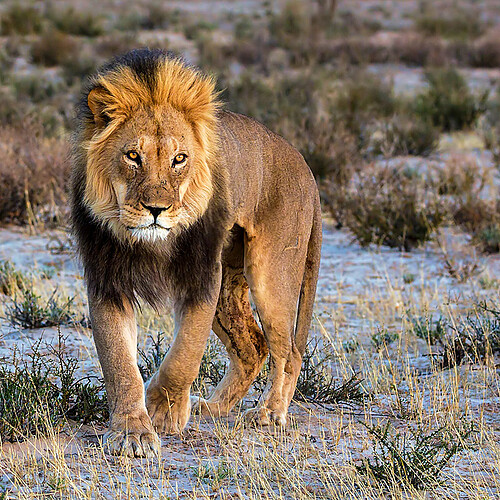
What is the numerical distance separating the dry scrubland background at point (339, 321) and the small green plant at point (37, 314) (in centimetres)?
2

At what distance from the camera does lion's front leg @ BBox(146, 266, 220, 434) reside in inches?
177

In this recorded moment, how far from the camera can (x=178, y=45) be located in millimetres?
27875

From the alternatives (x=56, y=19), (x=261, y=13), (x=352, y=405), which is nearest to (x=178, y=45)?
(x=56, y=19)

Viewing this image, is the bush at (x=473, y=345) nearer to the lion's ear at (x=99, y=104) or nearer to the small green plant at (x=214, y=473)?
the small green plant at (x=214, y=473)

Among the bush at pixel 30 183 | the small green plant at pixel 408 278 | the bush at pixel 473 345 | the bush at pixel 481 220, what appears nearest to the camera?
the bush at pixel 473 345

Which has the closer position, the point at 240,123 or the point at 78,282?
the point at 240,123

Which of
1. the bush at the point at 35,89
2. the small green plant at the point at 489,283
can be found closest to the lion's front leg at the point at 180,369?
the small green plant at the point at 489,283

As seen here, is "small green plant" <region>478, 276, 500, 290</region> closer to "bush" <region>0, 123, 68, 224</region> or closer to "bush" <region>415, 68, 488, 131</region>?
"bush" <region>0, 123, 68, 224</region>

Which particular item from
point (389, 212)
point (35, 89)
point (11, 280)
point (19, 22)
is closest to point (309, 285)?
point (11, 280)

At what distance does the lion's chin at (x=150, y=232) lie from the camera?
4.07 metres

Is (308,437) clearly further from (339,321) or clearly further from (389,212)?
(389,212)

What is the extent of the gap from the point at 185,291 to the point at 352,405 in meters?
1.42

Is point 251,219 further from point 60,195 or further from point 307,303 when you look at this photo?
point 60,195

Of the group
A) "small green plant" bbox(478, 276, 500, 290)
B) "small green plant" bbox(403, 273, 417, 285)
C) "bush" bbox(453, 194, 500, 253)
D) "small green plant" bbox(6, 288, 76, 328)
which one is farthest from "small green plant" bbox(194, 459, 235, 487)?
"bush" bbox(453, 194, 500, 253)
